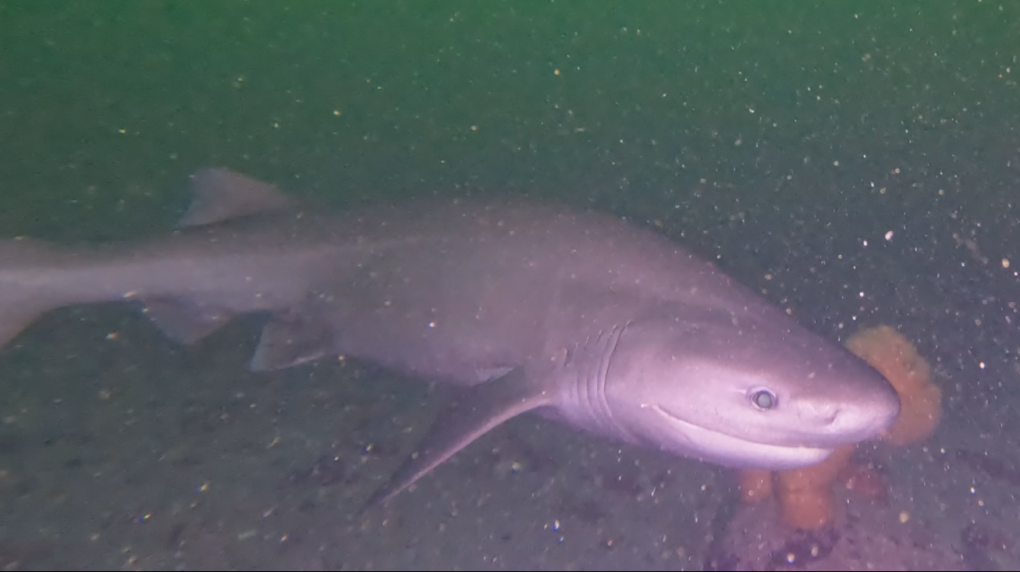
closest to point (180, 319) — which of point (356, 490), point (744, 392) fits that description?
point (356, 490)

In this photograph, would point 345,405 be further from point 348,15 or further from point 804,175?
point 348,15

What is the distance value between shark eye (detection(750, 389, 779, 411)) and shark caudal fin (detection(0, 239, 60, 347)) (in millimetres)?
3846

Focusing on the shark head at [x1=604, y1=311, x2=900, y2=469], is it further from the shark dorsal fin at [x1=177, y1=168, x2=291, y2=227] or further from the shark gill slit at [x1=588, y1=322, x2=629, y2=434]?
the shark dorsal fin at [x1=177, y1=168, x2=291, y2=227]

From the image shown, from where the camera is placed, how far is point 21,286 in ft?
11.5

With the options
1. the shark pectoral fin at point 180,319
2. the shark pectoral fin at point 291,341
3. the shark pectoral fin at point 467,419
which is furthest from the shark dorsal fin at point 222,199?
the shark pectoral fin at point 467,419

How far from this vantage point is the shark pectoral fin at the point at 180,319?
12.5ft

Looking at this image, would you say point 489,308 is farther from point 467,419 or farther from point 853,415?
point 853,415

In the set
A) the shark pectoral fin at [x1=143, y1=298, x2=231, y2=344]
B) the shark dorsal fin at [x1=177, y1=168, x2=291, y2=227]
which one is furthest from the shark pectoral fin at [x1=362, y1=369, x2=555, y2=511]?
the shark dorsal fin at [x1=177, y1=168, x2=291, y2=227]

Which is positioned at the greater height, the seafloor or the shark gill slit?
the shark gill slit

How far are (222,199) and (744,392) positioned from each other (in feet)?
11.3

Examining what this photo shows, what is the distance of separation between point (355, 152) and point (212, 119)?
17.9 ft

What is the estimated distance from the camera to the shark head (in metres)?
2.59

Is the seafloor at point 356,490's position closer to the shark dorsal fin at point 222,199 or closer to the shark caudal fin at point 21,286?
the shark caudal fin at point 21,286

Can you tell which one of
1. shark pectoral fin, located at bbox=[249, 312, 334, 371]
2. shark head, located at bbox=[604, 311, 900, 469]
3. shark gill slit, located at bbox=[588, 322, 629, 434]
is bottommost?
shark pectoral fin, located at bbox=[249, 312, 334, 371]
